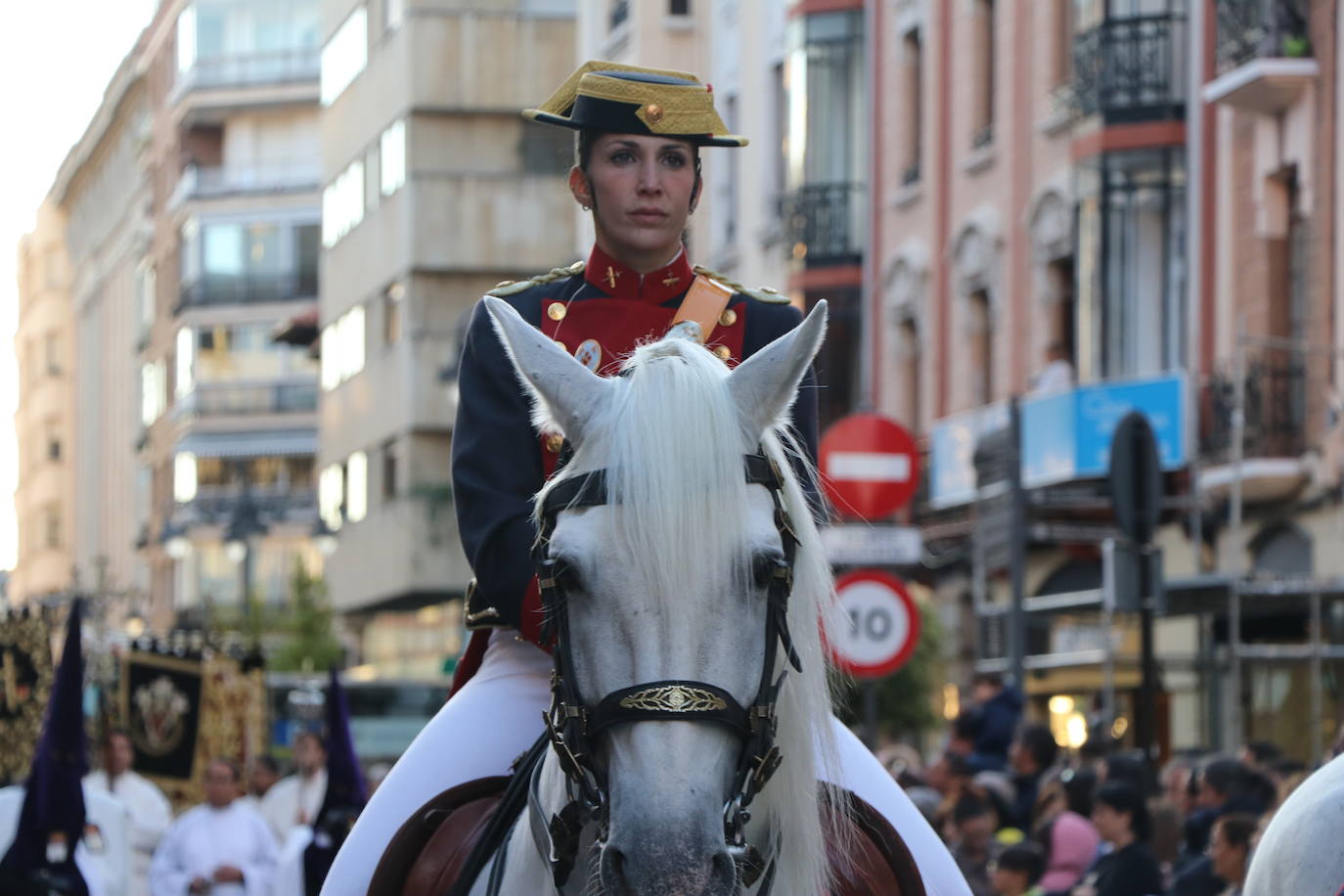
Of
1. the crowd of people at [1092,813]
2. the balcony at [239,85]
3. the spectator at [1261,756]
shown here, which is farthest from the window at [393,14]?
the spectator at [1261,756]

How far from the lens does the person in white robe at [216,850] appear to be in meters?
19.3

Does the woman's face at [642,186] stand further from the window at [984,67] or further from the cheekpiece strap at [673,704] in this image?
the window at [984,67]

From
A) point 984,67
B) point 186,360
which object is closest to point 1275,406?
point 984,67

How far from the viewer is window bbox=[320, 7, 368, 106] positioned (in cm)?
6091

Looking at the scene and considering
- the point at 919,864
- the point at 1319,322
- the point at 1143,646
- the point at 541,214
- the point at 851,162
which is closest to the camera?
the point at 919,864

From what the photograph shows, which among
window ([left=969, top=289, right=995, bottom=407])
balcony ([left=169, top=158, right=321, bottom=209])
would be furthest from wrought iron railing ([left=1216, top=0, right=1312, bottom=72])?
balcony ([left=169, top=158, right=321, bottom=209])

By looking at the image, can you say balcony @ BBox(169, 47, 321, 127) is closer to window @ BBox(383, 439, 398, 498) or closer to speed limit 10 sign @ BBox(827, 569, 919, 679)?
window @ BBox(383, 439, 398, 498)

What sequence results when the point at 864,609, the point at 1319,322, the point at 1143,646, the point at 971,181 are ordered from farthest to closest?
the point at 971,181 < the point at 1319,322 < the point at 864,609 < the point at 1143,646

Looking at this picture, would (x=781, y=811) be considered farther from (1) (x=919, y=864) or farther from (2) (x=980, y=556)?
(2) (x=980, y=556)

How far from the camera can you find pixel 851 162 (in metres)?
40.1

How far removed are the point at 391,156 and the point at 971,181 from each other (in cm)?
2372

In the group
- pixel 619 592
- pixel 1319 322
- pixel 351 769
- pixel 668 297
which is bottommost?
pixel 351 769

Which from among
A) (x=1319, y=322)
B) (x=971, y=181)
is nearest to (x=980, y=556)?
(x=1319, y=322)

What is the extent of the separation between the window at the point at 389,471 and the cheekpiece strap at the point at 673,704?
173ft
